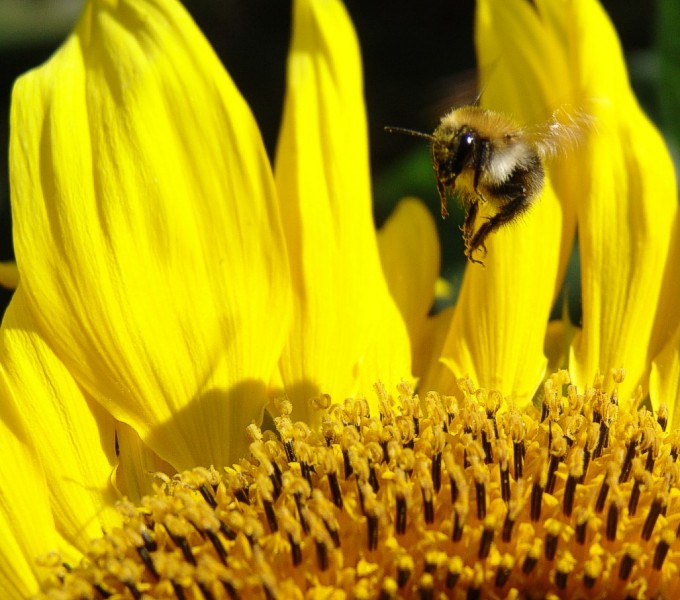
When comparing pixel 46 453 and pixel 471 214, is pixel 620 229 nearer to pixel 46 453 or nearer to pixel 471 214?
pixel 471 214

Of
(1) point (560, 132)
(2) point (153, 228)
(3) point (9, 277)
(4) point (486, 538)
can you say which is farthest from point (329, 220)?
(4) point (486, 538)

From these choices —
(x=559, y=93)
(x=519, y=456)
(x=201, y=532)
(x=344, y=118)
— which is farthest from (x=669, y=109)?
(x=201, y=532)

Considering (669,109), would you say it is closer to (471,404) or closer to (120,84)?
(471,404)

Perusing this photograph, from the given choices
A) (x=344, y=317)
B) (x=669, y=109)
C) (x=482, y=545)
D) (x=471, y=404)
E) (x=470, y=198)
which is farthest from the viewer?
(x=669, y=109)

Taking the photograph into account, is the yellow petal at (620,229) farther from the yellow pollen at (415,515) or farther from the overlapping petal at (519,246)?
the yellow pollen at (415,515)

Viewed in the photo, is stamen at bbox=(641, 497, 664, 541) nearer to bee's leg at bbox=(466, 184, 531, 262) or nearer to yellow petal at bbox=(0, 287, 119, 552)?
bee's leg at bbox=(466, 184, 531, 262)

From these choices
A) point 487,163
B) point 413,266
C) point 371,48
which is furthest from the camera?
point 371,48
